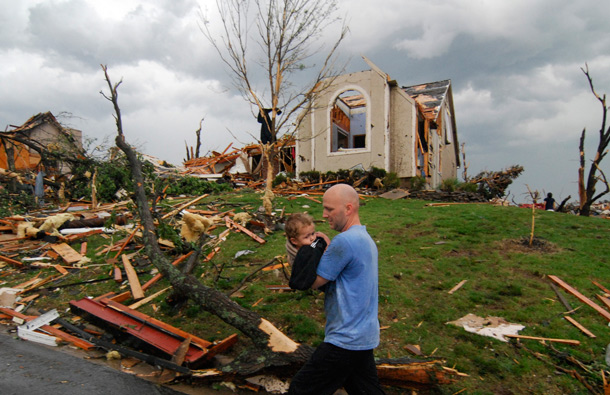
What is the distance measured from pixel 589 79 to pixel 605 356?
45.6 feet

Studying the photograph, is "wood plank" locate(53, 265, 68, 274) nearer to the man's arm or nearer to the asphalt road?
the asphalt road

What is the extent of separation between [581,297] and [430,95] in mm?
19435

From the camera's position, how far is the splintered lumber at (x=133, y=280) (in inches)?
230

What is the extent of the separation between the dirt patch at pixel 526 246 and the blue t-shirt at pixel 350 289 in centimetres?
604

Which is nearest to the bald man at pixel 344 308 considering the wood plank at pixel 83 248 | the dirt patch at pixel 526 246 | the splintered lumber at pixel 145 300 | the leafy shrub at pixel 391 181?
the splintered lumber at pixel 145 300

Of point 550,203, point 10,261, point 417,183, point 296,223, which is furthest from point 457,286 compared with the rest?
point 550,203

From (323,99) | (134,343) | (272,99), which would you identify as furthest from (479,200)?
(134,343)

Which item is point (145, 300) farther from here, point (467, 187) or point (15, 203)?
point (467, 187)

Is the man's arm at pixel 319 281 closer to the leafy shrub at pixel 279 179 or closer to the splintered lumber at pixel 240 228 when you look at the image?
the splintered lumber at pixel 240 228

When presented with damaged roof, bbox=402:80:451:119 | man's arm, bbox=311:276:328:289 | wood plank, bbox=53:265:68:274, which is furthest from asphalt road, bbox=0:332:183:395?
damaged roof, bbox=402:80:451:119

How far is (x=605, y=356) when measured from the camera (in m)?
3.99

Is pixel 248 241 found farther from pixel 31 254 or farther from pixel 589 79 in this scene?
pixel 589 79

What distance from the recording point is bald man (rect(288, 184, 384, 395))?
2344 millimetres

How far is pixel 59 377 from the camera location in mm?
3709
